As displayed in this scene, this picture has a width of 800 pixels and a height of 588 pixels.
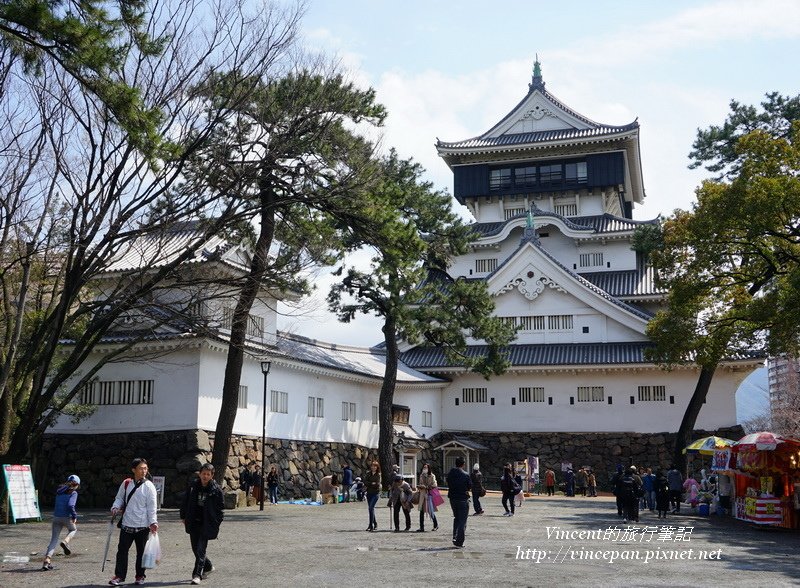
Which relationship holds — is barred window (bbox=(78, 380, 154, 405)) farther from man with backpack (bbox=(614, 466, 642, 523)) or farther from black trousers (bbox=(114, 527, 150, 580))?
black trousers (bbox=(114, 527, 150, 580))

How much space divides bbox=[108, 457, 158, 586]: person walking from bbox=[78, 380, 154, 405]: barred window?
17.4m

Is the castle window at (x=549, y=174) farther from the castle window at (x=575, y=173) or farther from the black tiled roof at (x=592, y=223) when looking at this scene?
the black tiled roof at (x=592, y=223)

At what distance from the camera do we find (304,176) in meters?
19.6

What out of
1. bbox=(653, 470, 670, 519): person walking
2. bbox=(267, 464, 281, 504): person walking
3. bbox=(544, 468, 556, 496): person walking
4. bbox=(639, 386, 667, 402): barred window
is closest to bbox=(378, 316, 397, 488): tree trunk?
bbox=(267, 464, 281, 504): person walking

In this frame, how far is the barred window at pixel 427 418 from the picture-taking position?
41.2 m

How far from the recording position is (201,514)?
421 inches

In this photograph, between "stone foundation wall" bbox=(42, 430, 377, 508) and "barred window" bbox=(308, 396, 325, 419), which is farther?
"barred window" bbox=(308, 396, 325, 419)

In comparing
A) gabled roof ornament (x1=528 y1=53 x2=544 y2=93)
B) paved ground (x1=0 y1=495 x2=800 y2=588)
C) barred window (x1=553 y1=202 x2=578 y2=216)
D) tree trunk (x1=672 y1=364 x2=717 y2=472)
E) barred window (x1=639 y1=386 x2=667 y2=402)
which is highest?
gabled roof ornament (x1=528 y1=53 x2=544 y2=93)

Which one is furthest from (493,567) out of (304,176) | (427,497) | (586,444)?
(586,444)

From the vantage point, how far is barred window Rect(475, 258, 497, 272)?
4844cm

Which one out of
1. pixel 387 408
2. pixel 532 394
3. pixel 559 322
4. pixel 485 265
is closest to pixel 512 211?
pixel 485 265

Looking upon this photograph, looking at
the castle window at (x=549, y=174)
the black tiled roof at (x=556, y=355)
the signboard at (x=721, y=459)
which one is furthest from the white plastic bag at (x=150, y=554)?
the castle window at (x=549, y=174)

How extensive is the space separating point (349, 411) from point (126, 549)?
25777 millimetres

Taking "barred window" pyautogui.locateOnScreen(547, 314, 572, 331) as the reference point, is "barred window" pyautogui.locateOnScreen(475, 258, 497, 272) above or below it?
above
